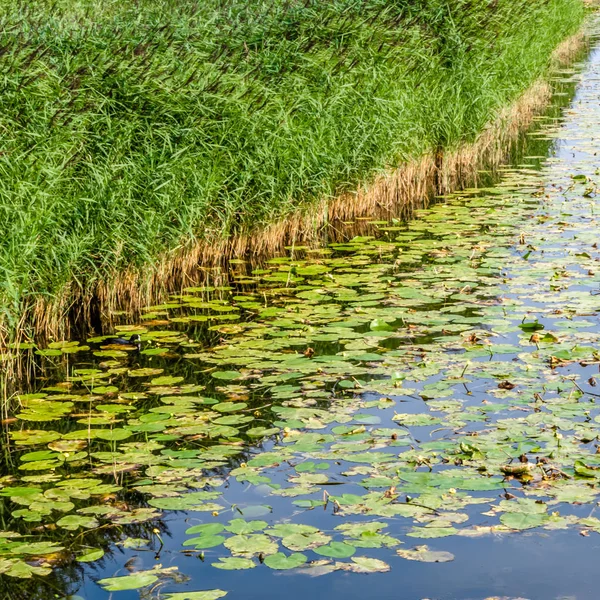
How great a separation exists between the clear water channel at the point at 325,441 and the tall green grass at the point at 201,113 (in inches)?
25.5

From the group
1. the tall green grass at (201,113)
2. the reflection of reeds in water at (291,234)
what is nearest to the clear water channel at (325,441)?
the reflection of reeds in water at (291,234)

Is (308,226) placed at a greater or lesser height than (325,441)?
greater

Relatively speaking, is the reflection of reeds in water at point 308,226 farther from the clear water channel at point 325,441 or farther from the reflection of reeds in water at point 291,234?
the clear water channel at point 325,441

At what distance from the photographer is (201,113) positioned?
791cm

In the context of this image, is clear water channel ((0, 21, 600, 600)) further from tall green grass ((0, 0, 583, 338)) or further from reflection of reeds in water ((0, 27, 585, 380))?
tall green grass ((0, 0, 583, 338))

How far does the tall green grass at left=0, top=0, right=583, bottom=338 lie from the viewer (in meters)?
6.49

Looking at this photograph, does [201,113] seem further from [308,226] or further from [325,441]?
A: [325,441]

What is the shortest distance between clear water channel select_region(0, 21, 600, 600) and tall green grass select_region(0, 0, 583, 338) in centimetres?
65

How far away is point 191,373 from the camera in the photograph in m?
5.60

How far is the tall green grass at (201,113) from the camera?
21.3 feet

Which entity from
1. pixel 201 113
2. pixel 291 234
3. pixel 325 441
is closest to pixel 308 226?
pixel 291 234

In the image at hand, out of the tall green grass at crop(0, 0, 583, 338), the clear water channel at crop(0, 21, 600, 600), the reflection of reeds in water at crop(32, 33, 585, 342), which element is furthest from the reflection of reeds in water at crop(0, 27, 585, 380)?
the clear water channel at crop(0, 21, 600, 600)

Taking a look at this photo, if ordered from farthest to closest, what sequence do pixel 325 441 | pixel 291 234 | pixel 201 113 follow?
1. pixel 291 234
2. pixel 201 113
3. pixel 325 441

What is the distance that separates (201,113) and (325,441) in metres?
4.10
